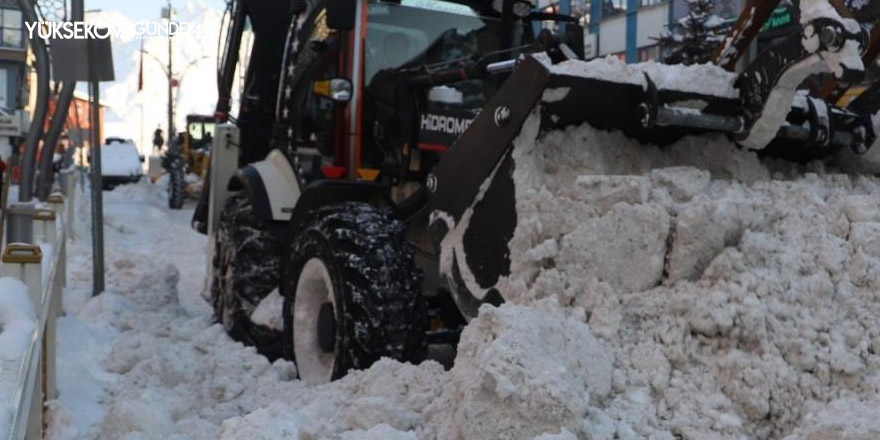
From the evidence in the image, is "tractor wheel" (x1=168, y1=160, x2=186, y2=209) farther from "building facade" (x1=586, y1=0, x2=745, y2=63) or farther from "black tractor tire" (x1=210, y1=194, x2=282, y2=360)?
"black tractor tire" (x1=210, y1=194, x2=282, y2=360)

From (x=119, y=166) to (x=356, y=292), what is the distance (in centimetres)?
3322

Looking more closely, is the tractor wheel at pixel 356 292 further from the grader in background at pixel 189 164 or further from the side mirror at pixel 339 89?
the grader in background at pixel 189 164

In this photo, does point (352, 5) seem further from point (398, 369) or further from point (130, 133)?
point (130, 133)

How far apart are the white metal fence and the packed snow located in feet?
1.08

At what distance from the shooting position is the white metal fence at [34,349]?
2.45m

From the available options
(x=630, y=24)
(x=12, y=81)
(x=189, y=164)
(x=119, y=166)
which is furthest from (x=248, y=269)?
(x=12, y=81)

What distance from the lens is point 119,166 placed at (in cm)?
3534

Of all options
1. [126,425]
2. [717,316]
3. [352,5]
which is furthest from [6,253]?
[717,316]

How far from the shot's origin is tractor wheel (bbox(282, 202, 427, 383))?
4191mm

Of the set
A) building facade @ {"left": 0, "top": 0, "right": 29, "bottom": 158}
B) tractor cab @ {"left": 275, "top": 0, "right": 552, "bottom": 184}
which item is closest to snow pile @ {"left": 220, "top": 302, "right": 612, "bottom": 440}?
tractor cab @ {"left": 275, "top": 0, "right": 552, "bottom": 184}

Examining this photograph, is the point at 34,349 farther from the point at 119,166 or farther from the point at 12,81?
the point at 12,81

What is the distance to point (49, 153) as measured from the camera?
987 cm

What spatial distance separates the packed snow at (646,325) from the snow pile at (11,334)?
70cm

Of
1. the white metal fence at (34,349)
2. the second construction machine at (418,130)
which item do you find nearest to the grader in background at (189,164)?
the second construction machine at (418,130)
